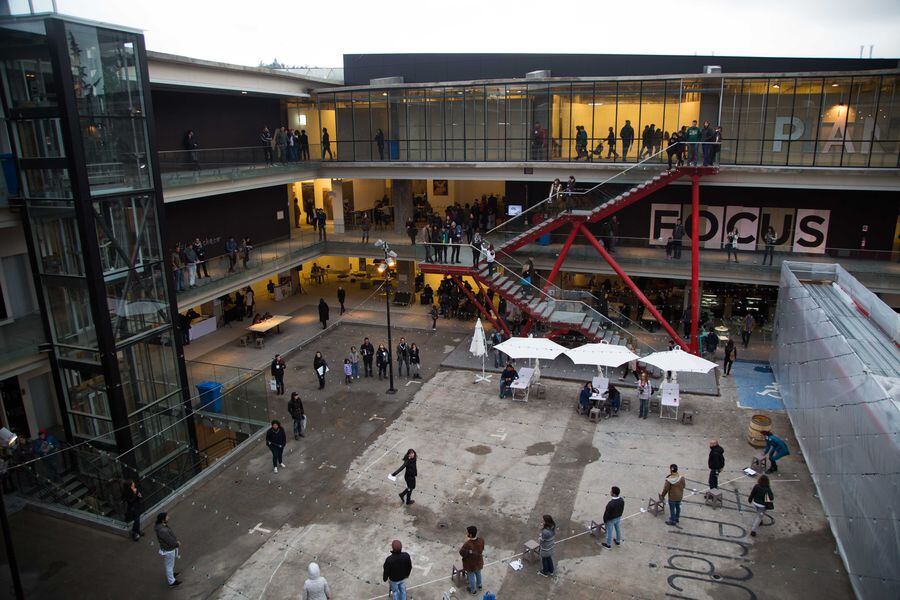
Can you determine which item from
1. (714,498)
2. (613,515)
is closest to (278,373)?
(613,515)

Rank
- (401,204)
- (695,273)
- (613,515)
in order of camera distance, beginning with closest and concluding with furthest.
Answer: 1. (613,515)
2. (695,273)
3. (401,204)

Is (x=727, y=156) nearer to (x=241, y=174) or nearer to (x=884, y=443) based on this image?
(x=884, y=443)

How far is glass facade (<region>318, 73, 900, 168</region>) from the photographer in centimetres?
2747

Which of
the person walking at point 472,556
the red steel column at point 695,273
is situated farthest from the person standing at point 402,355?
the person walking at point 472,556

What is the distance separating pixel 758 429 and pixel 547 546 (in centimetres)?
907

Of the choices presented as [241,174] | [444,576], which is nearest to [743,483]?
[444,576]

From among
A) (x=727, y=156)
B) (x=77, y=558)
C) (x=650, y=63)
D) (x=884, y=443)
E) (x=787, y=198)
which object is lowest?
(x=77, y=558)

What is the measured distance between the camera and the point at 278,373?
23859mm

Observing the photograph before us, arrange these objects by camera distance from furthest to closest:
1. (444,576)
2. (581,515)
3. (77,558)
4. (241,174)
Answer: (241,174) < (581,515) < (77,558) < (444,576)

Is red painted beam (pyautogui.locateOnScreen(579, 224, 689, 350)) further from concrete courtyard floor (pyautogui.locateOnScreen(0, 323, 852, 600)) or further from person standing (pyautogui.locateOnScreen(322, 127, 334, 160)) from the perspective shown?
person standing (pyautogui.locateOnScreen(322, 127, 334, 160))

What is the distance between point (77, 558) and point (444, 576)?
8.76 meters

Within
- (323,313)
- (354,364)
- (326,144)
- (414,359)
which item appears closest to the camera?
(354,364)

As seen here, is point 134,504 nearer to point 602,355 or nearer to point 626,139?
point 602,355

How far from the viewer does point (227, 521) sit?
16.6m
